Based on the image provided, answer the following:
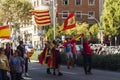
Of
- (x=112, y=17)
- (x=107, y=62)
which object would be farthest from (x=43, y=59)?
(x=112, y=17)

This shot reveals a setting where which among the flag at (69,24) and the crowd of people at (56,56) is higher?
the flag at (69,24)

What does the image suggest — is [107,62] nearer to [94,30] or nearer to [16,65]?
[16,65]

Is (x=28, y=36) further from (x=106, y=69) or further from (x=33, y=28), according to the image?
(x=106, y=69)

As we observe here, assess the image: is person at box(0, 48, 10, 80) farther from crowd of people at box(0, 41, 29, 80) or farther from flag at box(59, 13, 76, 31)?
flag at box(59, 13, 76, 31)

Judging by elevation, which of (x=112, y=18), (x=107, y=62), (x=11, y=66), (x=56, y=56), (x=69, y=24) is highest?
(x=69, y=24)

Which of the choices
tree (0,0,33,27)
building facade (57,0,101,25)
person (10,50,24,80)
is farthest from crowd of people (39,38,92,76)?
building facade (57,0,101,25)

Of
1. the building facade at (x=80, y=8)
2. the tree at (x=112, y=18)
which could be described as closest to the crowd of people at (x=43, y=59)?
the tree at (x=112, y=18)

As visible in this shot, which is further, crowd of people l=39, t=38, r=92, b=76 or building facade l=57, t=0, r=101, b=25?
building facade l=57, t=0, r=101, b=25

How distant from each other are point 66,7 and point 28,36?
49.4ft

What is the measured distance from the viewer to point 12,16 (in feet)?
285

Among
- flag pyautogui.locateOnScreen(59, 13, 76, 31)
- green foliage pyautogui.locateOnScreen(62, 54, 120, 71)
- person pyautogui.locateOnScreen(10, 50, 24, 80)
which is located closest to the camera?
person pyautogui.locateOnScreen(10, 50, 24, 80)

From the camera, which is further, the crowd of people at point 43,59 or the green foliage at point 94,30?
the green foliage at point 94,30

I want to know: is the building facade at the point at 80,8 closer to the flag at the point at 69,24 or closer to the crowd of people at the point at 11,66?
the flag at the point at 69,24

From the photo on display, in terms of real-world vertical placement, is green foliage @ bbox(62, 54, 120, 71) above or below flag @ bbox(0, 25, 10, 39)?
below
